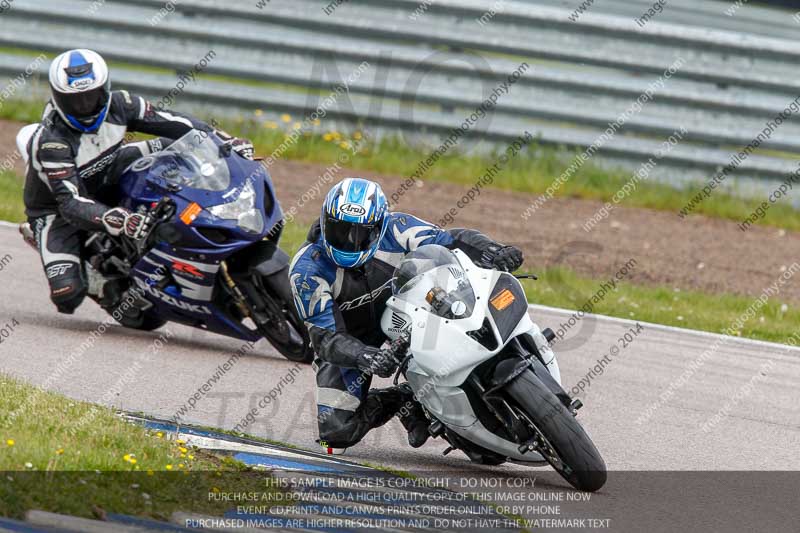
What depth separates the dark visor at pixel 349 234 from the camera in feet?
21.2

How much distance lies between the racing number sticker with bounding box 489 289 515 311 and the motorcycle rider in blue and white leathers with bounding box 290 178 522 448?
0.70ft

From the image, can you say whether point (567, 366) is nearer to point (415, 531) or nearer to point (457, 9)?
point (415, 531)

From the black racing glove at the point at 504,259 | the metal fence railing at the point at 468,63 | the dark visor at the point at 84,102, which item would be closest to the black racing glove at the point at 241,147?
the dark visor at the point at 84,102

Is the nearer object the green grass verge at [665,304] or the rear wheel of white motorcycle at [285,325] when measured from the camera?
the rear wheel of white motorcycle at [285,325]

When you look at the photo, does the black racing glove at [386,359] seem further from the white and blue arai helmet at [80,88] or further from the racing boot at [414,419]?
the white and blue arai helmet at [80,88]

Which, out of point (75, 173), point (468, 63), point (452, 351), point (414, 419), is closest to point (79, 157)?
point (75, 173)

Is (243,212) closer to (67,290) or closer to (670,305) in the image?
(67,290)

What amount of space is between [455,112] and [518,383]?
891 centimetres

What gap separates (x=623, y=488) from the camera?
629 centimetres

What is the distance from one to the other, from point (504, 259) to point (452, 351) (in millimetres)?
652

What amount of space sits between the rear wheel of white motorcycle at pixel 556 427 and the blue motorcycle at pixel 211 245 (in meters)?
3.04

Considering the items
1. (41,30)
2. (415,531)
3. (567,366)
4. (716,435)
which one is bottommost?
(41,30)

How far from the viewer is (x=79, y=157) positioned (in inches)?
359

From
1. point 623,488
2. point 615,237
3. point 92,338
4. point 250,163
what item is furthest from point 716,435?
point 615,237
